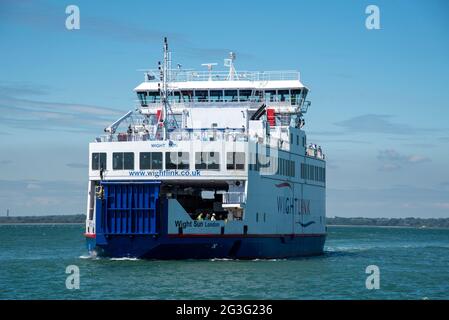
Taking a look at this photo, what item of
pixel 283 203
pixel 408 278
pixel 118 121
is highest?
pixel 118 121

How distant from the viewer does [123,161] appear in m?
42.2

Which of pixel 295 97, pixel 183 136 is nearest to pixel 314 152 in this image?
pixel 295 97

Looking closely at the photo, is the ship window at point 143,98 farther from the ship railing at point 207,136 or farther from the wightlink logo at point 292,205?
the wightlink logo at point 292,205

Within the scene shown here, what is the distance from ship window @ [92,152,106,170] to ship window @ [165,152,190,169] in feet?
10.3

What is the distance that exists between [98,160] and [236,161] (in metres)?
6.33

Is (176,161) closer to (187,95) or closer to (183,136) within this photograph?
(183,136)

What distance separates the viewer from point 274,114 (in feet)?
170

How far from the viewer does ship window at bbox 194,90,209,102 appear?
5131 cm

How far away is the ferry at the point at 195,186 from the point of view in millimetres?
41188
